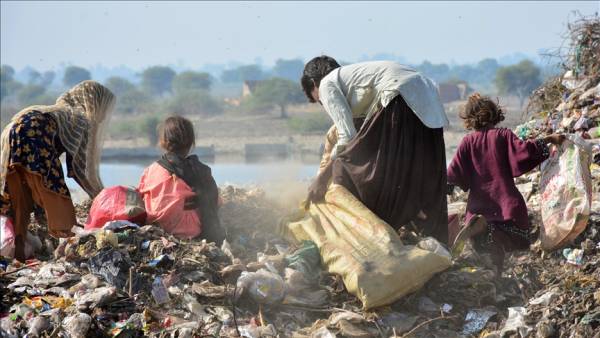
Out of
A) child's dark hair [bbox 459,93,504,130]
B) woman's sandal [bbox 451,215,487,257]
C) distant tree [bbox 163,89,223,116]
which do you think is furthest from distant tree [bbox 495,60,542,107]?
woman's sandal [bbox 451,215,487,257]

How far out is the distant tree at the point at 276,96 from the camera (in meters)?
41.1

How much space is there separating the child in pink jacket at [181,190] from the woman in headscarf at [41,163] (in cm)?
62

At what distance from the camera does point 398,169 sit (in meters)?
4.57

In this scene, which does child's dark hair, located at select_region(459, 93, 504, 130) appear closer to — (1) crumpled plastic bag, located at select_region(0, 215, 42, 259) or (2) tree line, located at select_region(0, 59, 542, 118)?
(1) crumpled plastic bag, located at select_region(0, 215, 42, 259)

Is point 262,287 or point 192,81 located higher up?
point 262,287

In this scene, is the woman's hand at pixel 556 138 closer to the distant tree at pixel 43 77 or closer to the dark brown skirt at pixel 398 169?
the dark brown skirt at pixel 398 169

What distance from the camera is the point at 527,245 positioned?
4738 mm

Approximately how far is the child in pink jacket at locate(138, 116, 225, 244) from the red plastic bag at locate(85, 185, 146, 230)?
60mm

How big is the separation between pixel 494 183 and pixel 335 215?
0.92 m

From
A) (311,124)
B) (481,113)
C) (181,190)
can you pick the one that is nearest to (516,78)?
(311,124)

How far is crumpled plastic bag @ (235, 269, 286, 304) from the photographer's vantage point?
166 inches

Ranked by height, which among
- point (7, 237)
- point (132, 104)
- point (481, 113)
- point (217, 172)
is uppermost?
point (481, 113)

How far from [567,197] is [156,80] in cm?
6994

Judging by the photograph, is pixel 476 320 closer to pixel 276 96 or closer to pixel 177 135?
pixel 177 135
